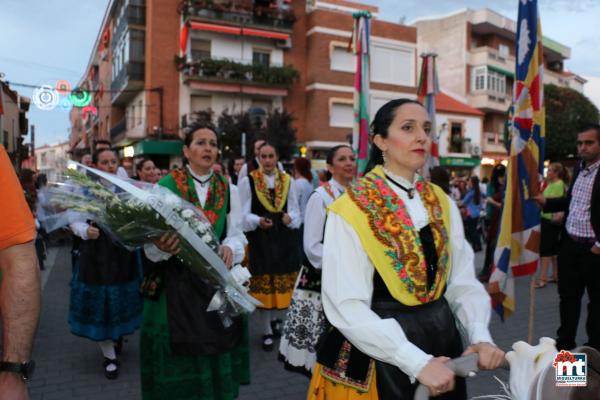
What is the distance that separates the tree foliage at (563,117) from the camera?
35.5 meters

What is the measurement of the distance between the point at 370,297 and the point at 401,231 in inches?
11.9

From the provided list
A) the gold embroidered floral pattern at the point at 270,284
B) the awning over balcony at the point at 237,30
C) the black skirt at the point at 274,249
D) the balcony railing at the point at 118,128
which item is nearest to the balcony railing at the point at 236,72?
the awning over balcony at the point at 237,30

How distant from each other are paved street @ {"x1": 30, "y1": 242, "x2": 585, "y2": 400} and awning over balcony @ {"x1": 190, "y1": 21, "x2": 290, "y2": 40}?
806 inches

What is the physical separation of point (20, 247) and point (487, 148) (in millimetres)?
37697

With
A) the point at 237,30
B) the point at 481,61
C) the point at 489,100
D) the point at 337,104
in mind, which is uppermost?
the point at 481,61

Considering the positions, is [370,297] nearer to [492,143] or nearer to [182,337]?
[182,337]

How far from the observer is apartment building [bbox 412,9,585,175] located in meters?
36.3

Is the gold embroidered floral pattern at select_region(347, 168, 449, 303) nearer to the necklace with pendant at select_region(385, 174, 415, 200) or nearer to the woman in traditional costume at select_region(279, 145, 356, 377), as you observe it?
the necklace with pendant at select_region(385, 174, 415, 200)

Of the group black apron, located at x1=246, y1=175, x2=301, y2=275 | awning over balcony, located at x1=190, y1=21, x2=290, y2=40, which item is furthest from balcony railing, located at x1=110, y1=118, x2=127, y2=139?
black apron, located at x1=246, y1=175, x2=301, y2=275

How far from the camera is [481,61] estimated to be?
36.1m
